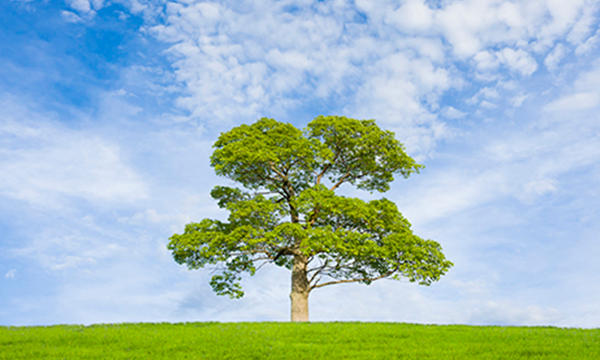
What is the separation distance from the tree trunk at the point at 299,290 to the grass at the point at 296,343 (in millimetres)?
7501

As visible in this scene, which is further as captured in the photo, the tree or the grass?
the tree

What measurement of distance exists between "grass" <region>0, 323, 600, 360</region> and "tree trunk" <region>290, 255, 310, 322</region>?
24.6ft

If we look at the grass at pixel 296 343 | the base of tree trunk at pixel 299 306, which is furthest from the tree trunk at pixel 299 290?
the grass at pixel 296 343

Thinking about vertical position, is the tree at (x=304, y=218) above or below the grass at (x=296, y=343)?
above

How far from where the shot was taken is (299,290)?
86.9 ft

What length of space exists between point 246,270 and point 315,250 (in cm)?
479

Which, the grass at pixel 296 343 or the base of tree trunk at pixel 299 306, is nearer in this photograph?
the grass at pixel 296 343

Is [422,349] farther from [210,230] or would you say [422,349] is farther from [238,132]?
[238,132]

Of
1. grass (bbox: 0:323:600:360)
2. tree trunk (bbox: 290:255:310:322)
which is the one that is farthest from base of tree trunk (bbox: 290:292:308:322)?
grass (bbox: 0:323:600:360)

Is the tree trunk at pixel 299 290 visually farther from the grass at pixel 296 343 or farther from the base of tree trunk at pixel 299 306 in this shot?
the grass at pixel 296 343

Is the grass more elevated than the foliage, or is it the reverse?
the foliage

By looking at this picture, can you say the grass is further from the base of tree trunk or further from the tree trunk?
the tree trunk

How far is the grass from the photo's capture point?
1404cm

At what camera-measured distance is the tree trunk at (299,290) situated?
Answer: 1023 inches
